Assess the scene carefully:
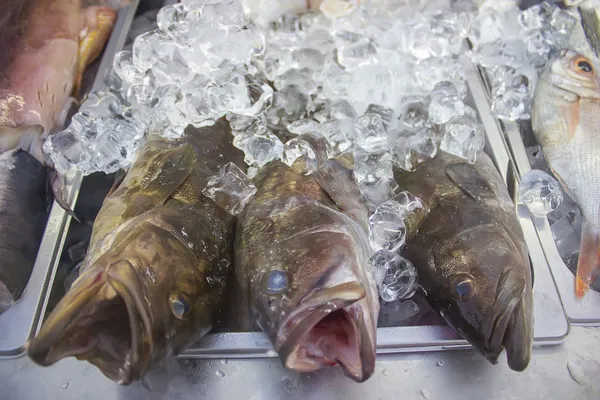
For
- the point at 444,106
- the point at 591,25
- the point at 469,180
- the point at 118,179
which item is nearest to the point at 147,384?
the point at 118,179

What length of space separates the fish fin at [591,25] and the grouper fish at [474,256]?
1.17 metres

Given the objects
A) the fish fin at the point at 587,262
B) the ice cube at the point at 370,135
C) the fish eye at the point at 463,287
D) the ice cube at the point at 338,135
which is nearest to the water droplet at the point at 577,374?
the fish fin at the point at 587,262

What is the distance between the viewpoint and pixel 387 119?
2.27 metres

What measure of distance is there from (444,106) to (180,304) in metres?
1.51

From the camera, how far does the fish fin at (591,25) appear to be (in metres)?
2.61

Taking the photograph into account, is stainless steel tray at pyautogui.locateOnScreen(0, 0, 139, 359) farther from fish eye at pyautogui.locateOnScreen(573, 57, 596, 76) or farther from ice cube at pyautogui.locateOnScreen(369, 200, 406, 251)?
fish eye at pyautogui.locateOnScreen(573, 57, 596, 76)

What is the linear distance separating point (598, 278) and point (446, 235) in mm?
699

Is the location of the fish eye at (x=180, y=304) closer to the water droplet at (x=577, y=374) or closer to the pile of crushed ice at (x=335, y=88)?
the pile of crushed ice at (x=335, y=88)

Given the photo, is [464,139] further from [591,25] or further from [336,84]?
[591,25]

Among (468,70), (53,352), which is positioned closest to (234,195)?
(53,352)

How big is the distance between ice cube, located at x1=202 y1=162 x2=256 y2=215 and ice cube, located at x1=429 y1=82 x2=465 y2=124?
978 millimetres

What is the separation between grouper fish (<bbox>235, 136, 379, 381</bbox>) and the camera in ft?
4.28

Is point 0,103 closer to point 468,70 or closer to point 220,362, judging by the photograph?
point 220,362

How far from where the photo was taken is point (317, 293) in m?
1.34
